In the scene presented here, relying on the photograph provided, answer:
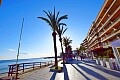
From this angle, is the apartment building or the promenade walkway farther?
the apartment building

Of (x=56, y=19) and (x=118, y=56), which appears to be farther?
(x=56, y=19)

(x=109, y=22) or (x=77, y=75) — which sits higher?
(x=109, y=22)

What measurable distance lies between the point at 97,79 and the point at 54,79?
3337mm

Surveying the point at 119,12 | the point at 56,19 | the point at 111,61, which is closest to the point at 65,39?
the point at 119,12

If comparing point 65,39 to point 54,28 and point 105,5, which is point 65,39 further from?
point 54,28

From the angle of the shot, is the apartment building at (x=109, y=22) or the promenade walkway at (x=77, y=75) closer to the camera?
the promenade walkway at (x=77, y=75)

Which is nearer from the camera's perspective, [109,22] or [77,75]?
[77,75]

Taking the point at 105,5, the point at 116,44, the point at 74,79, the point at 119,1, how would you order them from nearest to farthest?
1. the point at 74,79
2. the point at 116,44
3. the point at 119,1
4. the point at 105,5

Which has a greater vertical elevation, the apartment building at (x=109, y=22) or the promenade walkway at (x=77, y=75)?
the apartment building at (x=109, y=22)

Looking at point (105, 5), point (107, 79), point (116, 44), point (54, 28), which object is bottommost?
point (107, 79)

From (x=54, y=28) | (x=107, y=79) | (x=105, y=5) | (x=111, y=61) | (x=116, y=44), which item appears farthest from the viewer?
(x=105, y=5)

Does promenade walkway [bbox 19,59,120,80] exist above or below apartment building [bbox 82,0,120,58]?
below

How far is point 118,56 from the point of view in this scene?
52.3 feet

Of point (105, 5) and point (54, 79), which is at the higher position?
point (105, 5)
